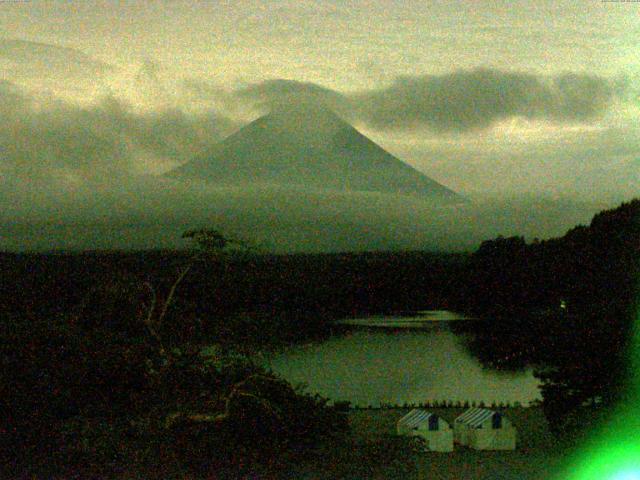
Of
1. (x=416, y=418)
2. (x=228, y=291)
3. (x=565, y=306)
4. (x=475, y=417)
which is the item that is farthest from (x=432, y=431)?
(x=228, y=291)

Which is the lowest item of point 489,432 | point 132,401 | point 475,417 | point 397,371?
point 397,371

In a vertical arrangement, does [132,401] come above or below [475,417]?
above

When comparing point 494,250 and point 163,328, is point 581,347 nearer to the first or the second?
point 163,328

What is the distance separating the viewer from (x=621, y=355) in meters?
10.0

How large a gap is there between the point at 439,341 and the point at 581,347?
2347 cm

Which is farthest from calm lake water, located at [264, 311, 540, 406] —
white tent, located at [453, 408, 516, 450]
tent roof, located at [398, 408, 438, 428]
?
white tent, located at [453, 408, 516, 450]

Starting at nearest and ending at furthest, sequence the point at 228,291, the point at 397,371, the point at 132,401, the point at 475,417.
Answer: the point at 132,401
the point at 475,417
the point at 397,371
the point at 228,291

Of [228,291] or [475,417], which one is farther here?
[228,291]

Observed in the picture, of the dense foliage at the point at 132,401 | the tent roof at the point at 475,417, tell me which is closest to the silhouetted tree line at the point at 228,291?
the dense foliage at the point at 132,401

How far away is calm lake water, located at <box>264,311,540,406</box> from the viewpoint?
20.7 metres

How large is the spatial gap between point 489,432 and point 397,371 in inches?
516

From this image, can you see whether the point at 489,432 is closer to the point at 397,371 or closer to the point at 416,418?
the point at 416,418

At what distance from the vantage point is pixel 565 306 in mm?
29594

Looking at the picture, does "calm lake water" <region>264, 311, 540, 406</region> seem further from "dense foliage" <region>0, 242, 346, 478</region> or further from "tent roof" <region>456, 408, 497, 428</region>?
"dense foliage" <region>0, 242, 346, 478</region>
